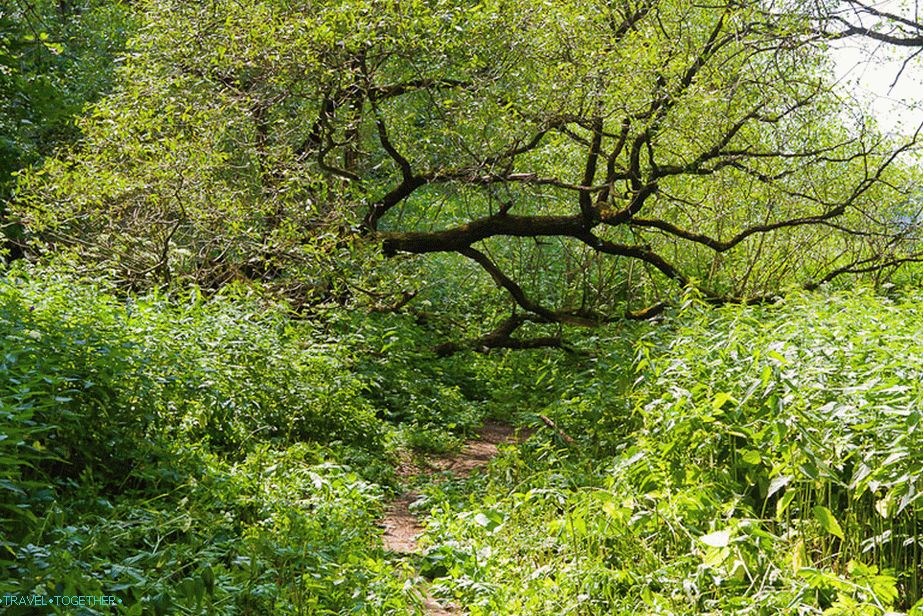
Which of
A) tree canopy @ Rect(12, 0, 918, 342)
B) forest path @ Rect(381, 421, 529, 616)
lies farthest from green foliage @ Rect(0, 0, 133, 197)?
forest path @ Rect(381, 421, 529, 616)

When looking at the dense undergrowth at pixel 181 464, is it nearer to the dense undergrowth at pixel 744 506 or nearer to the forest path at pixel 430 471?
the forest path at pixel 430 471

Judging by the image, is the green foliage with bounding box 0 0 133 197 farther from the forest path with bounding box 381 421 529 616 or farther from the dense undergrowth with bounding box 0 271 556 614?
the forest path with bounding box 381 421 529 616

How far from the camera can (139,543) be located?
3.76m

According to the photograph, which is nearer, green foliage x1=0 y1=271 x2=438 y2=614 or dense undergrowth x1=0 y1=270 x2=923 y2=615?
green foliage x1=0 y1=271 x2=438 y2=614

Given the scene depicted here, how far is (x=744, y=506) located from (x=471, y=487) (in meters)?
2.41

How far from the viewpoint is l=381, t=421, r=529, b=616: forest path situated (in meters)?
4.76

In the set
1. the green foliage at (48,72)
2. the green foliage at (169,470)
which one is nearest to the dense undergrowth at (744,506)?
the green foliage at (169,470)

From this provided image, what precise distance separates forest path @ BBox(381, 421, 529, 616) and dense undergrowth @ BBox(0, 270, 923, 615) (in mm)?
122

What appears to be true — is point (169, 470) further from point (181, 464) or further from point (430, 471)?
point (430, 471)

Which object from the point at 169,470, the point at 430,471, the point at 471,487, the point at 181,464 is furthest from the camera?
the point at 430,471

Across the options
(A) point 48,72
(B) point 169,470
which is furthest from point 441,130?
(A) point 48,72

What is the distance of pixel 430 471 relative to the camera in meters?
6.87

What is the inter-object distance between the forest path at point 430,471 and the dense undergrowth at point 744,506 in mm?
197

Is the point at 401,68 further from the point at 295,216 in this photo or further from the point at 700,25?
the point at 700,25
